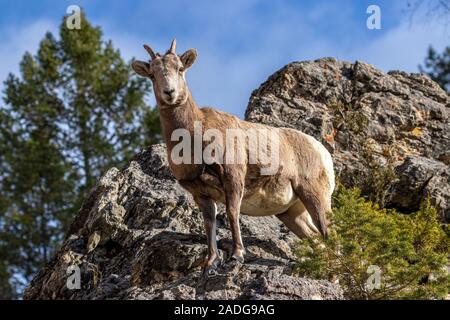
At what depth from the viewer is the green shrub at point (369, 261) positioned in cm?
1083

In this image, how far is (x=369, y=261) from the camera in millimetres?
10969

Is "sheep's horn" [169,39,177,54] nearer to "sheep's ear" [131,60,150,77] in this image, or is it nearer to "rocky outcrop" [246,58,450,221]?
"sheep's ear" [131,60,150,77]

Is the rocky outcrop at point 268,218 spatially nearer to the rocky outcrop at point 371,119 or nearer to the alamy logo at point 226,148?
the rocky outcrop at point 371,119

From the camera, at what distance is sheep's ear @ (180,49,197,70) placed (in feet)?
38.1

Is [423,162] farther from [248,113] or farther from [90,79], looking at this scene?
[90,79]

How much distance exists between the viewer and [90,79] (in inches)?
1362

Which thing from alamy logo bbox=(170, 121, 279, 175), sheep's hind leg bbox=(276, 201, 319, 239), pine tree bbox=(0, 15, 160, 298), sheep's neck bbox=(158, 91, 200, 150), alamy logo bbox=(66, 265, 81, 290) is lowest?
alamy logo bbox=(66, 265, 81, 290)

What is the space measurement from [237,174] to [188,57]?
1670 millimetres

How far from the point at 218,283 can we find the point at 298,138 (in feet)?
10.3

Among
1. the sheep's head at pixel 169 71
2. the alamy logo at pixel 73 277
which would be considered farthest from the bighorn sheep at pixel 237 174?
the alamy logo at pixel 73 277

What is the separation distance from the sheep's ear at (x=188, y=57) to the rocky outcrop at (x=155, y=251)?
2.43 meters

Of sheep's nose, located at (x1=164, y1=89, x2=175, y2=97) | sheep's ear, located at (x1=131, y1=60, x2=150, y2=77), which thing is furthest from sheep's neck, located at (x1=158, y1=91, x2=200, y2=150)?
sheep's ear, located at (x1=131, y1=60, x2=150, y2=77)

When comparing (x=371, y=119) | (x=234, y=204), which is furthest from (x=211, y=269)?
(x=371, y=119)
